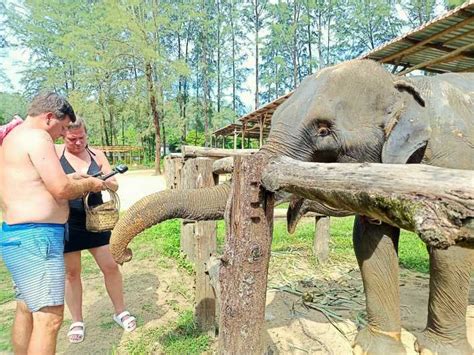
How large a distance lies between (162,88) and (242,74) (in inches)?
736

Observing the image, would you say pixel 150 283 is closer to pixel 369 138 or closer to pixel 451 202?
pixel 369 138

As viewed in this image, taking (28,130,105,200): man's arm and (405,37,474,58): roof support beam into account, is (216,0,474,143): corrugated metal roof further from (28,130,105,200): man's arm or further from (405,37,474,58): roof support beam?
(28,130,105,200): man's arm

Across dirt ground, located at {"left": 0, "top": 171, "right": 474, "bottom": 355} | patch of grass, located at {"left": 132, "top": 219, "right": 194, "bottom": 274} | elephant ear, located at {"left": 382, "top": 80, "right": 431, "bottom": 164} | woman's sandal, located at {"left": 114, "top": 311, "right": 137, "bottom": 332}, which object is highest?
elephant ear, located at {"left": 382, "top": 80, "right": 431, "bottom": 164}

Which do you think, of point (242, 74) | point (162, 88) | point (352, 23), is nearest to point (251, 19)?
point (242, 74)

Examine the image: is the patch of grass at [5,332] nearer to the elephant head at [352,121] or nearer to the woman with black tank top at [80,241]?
the woman with black tank top at [80,241]

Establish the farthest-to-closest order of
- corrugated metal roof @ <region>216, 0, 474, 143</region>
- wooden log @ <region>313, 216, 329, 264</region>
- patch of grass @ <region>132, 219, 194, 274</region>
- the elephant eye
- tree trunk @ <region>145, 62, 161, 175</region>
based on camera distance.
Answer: tree trunk @ <region>145, 62, 161, 175</region> < patch of grass @ <region>132, 219, 194, 274</region> < wooden log @ <region>313, 216, 329, 264</region> < corrugated metal roof @ <region>216, 0, 474, 143</region> < the elephant eye

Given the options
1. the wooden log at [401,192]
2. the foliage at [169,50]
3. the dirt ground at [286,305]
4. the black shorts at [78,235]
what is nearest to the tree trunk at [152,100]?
the foliage at [169,50]

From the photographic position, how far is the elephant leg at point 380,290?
104 inches

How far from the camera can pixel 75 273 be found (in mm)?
3184

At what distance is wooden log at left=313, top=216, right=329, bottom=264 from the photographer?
486cm

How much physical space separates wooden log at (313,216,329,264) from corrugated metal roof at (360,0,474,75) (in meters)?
2.43

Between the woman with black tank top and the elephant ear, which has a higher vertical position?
the elephant ear

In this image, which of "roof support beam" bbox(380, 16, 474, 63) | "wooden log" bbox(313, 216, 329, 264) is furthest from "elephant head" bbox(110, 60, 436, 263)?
"roof support beam" bbox(380, 16, 474, 63)

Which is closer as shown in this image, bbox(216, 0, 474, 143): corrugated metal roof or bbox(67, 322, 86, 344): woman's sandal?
bbox(67, 322, 86, 344): woman's sandal
